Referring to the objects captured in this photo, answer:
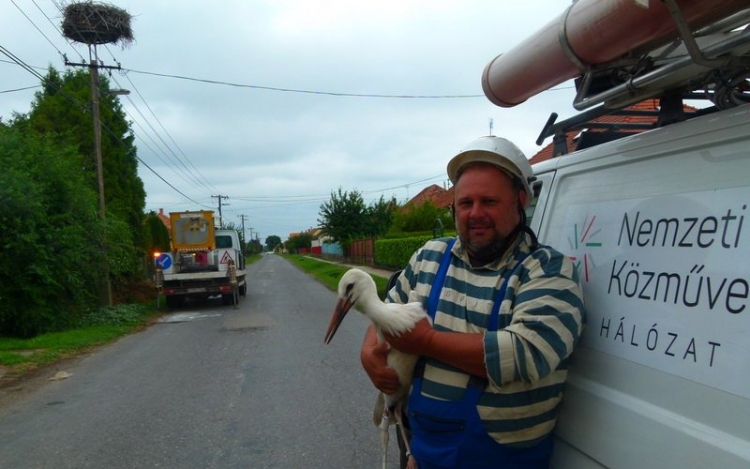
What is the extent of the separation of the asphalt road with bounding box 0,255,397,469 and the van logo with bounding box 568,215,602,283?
289cm

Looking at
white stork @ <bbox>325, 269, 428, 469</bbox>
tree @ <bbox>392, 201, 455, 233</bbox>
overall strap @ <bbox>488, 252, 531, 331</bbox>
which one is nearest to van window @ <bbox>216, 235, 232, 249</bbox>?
tree @ <bbox>392, 201, 455, 233</bbox>

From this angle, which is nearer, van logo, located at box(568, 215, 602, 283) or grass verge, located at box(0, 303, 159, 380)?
van logo, located at box(568, 215, 602, 283)

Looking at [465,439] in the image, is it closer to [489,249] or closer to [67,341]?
[489,249]

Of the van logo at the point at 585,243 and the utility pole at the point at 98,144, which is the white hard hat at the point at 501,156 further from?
the utility pole at the point at 98,144

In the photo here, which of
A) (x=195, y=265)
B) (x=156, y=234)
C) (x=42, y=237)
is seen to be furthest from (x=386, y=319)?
(x=156, y=234)

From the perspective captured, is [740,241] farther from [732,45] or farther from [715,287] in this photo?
[732,45]

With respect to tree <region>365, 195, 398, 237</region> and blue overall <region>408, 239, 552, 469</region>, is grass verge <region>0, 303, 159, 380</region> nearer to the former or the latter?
blue overall <region>408, 239, 552, 469</region>

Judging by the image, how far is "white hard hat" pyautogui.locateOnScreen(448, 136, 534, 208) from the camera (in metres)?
2.00

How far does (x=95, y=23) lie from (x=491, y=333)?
18.5 meters

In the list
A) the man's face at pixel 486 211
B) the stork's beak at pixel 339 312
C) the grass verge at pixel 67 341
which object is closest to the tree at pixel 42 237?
the grass verge at pixel 67 341

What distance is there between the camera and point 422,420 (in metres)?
1.96

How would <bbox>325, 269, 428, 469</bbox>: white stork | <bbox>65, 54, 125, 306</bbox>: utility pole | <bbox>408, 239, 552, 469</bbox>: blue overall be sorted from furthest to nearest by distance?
<bbox>65, 54, 125, 306</bbox>: utility pole, <bbox>325, 269, 428, 469</bbox>: white stork, <bbox>408, 239, 552, 469</bbox>: blue overall

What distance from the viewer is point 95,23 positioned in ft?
55.6

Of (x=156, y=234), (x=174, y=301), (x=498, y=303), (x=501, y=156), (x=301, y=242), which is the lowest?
(x=174, y=301)
